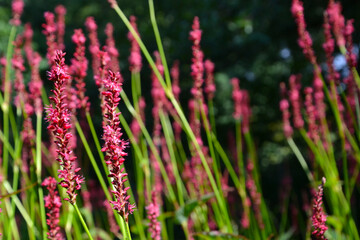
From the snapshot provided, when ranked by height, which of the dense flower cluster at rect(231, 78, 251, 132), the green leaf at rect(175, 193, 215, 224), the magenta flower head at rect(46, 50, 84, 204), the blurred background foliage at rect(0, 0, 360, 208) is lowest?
the green leaf at rect(175, 193, 215, 224)

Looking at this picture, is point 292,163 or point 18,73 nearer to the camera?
point 18,73

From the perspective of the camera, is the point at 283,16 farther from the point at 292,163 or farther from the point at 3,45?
the point at 3,45

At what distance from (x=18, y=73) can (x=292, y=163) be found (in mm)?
5555

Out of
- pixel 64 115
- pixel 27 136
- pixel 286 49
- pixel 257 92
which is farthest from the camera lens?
pixel 257 92

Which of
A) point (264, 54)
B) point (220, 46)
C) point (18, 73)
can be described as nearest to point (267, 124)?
point (264, 54)

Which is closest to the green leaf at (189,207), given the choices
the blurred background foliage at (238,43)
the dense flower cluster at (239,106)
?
the dense flower cluster at (239,106)

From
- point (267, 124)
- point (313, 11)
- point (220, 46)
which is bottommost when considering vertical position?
point (267, 124)

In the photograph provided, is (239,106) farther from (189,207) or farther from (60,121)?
(60,121)

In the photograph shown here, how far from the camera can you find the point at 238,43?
5.11 m

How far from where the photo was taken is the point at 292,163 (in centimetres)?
662

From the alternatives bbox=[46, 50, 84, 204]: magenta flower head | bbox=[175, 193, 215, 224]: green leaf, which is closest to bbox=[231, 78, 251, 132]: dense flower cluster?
bbox=[175, 193, 215, 224]: green leaf

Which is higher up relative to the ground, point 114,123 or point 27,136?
point 27,136

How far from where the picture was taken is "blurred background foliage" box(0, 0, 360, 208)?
5.05 meters

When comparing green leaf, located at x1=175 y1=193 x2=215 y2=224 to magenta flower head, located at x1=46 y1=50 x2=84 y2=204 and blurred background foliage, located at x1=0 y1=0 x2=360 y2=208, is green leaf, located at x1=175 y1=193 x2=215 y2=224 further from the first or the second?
blurred background foliage, located at x1=0 y1=0 x2=360 y2=208
